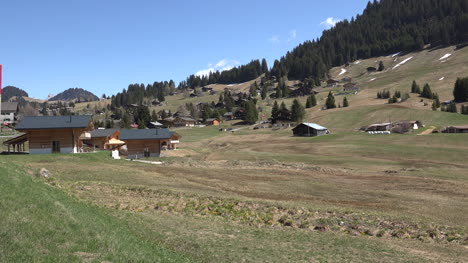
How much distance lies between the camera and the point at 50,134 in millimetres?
A: 54031

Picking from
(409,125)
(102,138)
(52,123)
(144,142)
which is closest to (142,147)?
(144,142)

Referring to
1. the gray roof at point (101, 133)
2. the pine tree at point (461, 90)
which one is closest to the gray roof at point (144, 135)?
the gray roof at point (101, 133)

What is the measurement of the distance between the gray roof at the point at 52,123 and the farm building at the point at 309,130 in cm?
6419

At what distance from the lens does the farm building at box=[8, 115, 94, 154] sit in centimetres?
5350

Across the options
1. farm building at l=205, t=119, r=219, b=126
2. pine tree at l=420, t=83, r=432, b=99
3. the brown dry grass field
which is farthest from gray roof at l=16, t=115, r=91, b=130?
pine tree at l=420, t=83, r=432, b=99

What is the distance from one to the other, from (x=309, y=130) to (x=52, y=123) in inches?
2728

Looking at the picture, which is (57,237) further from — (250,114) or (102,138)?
(250,114)

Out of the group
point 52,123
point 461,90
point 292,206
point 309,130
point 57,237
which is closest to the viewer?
point 57,237

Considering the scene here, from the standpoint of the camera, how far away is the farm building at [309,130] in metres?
104

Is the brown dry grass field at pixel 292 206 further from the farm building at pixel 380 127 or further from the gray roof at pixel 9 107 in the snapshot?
the gray roof at pixel 9 107

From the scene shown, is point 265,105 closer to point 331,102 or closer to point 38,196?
point 331,102

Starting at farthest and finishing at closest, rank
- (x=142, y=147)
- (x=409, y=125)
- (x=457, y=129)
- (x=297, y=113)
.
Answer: (x=297, y=113), (x=409, y=125), (x=457, y=129), (x=142, y=147)

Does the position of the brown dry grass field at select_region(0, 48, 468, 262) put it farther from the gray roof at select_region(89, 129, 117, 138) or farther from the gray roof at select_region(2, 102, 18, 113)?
the gray roof at select_region(2, 102, 18, 113)

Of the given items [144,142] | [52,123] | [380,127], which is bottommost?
[144,142]
